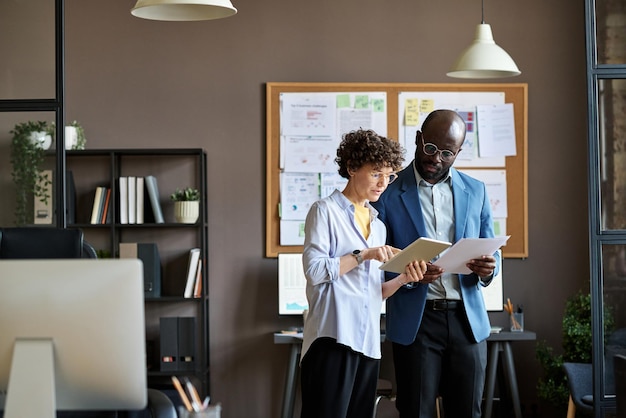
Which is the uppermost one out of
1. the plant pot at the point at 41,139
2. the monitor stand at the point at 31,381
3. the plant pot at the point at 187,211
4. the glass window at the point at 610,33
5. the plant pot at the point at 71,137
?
the glass window at the point at 610,33

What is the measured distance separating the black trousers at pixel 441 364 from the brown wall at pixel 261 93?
286 cm

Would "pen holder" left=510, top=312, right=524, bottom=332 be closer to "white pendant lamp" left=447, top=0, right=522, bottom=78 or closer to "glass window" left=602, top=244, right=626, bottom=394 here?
"white pendant lamp" left=447, top=0, right=522, bottom=78

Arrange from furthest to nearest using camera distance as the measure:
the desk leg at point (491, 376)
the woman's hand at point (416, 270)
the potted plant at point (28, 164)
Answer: the desk leg at point (491, 376) < the potted plant at point (28, 164) < the woman's hand at point (416, 270)

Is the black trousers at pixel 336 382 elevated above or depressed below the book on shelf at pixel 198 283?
below

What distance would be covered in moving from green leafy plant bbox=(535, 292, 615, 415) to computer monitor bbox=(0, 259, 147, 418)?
12.8ft

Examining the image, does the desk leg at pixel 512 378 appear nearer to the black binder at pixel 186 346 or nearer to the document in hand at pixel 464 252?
the black binder at pixel 186 346

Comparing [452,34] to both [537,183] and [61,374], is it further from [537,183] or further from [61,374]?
[61,374]

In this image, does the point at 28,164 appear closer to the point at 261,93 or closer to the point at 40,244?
the point at 40,244

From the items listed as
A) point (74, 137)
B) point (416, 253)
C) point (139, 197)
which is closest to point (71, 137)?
point (74, 137)

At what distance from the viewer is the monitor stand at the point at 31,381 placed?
2012mm

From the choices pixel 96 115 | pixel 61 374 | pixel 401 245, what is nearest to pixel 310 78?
pixel 96 115

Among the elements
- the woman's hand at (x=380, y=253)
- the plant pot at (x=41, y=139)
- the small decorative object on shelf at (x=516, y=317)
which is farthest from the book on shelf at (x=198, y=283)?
the woman's hand at (x=380, y=253)

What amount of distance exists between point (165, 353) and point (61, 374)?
3.69 metres

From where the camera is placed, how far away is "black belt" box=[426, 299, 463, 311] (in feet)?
10.4
